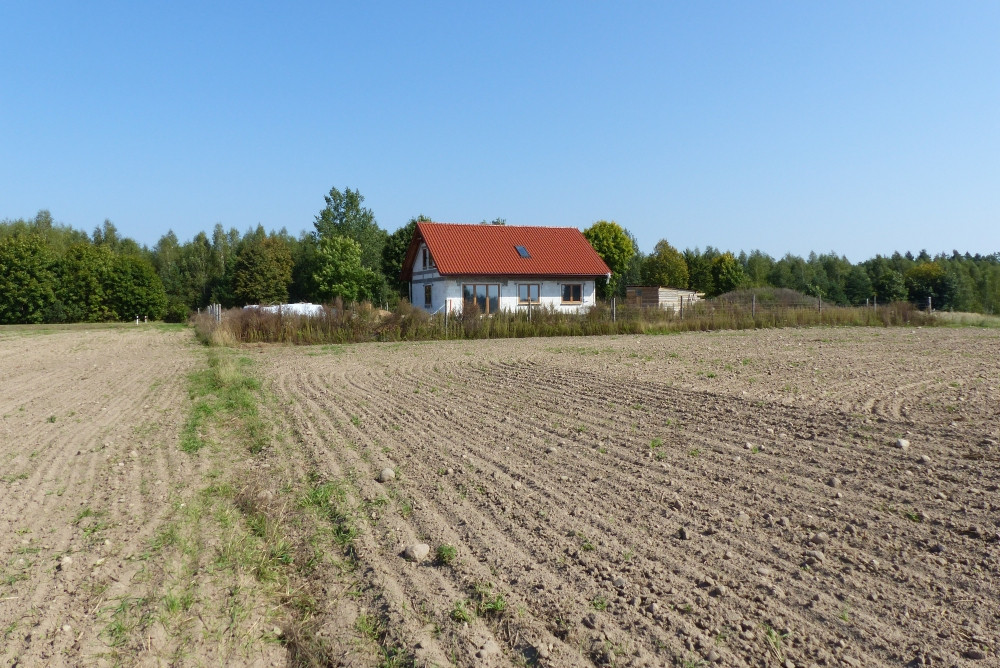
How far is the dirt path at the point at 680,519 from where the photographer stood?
10.7 ft

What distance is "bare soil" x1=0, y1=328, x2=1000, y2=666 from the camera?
10.6 ft

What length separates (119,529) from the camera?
4.54 meters

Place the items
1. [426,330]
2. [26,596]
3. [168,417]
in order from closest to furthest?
[26,596] → [168,417] → [426,330]

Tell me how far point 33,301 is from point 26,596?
178 ft

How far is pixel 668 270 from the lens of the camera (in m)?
60.6

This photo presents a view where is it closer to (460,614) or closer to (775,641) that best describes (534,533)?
(460,614)

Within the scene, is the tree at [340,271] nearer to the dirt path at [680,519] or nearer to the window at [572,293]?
the window at [572,293]

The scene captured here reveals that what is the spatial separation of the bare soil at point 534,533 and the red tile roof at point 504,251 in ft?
86.1

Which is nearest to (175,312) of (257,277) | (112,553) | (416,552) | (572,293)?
(257,277)

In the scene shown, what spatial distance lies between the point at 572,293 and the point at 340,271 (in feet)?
71.5

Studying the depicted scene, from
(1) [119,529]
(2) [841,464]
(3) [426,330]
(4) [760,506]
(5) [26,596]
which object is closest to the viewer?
(5) [26,596]

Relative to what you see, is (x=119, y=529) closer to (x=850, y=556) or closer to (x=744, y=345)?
(x=850, y=556)

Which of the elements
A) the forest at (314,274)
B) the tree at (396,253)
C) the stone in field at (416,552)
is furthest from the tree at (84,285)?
the stone in field at (416,552)

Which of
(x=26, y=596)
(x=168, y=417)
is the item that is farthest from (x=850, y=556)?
(x=168, y=417)
